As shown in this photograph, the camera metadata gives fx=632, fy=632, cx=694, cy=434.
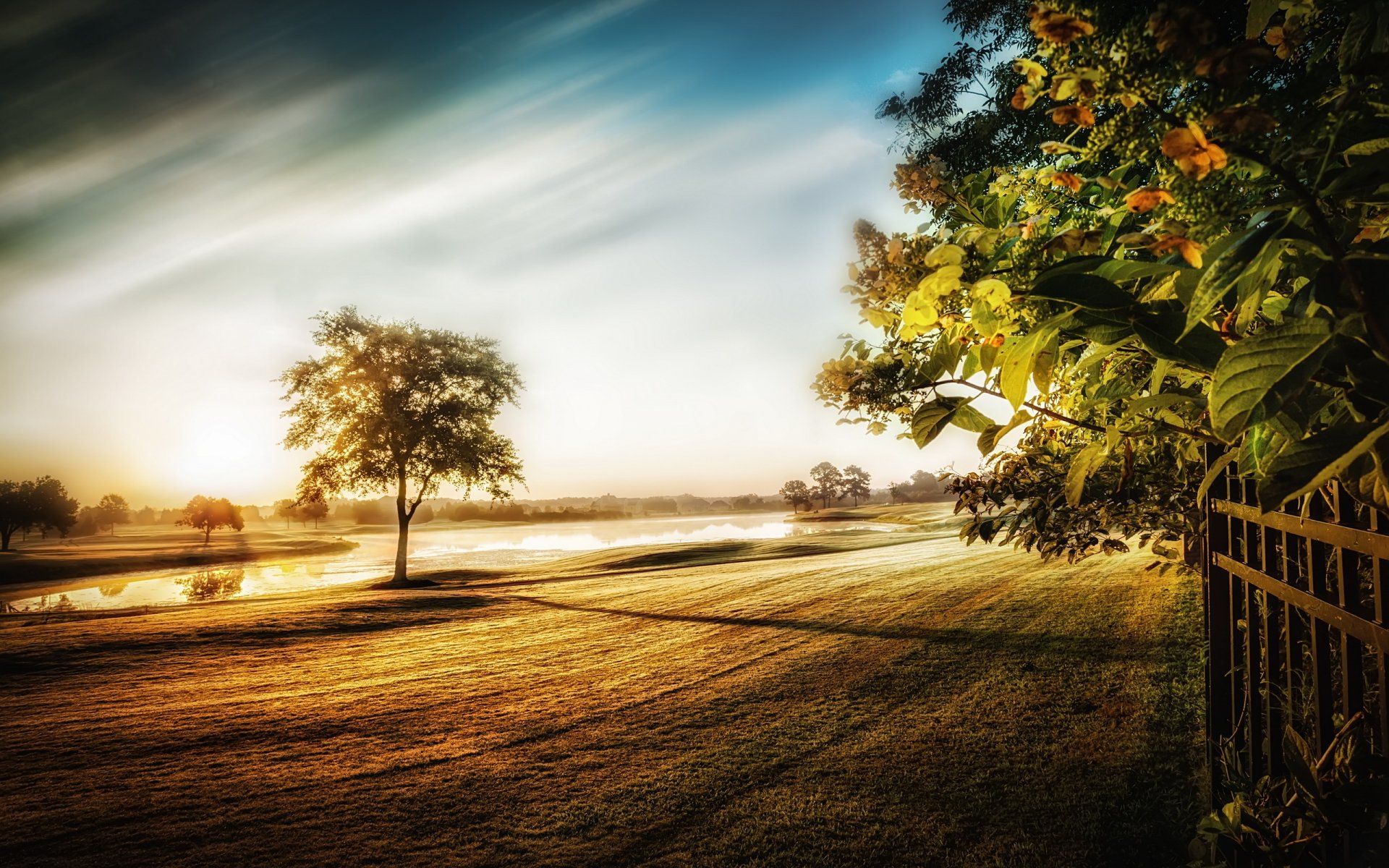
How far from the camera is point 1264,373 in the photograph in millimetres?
866

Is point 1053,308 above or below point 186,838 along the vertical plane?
above

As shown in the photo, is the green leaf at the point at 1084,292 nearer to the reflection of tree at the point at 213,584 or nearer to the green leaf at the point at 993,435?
the green leaf at the point at 993,435

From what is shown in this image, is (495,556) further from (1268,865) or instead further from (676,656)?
(1268,865)

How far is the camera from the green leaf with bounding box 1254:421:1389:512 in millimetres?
886

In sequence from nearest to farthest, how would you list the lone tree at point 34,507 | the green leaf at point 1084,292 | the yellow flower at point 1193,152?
1. the yellow flower at point 1193,152
2. the green leaf at point 1084,292
3. the lone tree at point 34,507

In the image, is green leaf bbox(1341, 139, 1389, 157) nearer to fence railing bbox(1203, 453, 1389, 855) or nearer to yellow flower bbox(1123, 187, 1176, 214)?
yellow flower bbox(1123, 187, 1176, 214)

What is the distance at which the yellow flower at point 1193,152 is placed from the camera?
83cm

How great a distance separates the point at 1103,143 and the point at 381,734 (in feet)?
22.9

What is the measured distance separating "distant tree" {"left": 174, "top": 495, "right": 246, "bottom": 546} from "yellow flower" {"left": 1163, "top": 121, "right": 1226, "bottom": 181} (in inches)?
3164

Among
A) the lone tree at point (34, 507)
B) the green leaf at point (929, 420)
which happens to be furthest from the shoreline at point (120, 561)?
the green leaf at point (929, 420)

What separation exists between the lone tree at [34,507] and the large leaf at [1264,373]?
8753cm

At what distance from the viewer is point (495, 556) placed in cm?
3494

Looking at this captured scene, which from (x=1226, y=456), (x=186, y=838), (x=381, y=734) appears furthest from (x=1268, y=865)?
(x=381, y=734)

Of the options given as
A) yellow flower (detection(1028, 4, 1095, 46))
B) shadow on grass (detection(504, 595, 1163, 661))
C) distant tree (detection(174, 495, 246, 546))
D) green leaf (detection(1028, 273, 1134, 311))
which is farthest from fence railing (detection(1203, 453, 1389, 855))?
distant tree (detection(174, 495, 246, 546))
